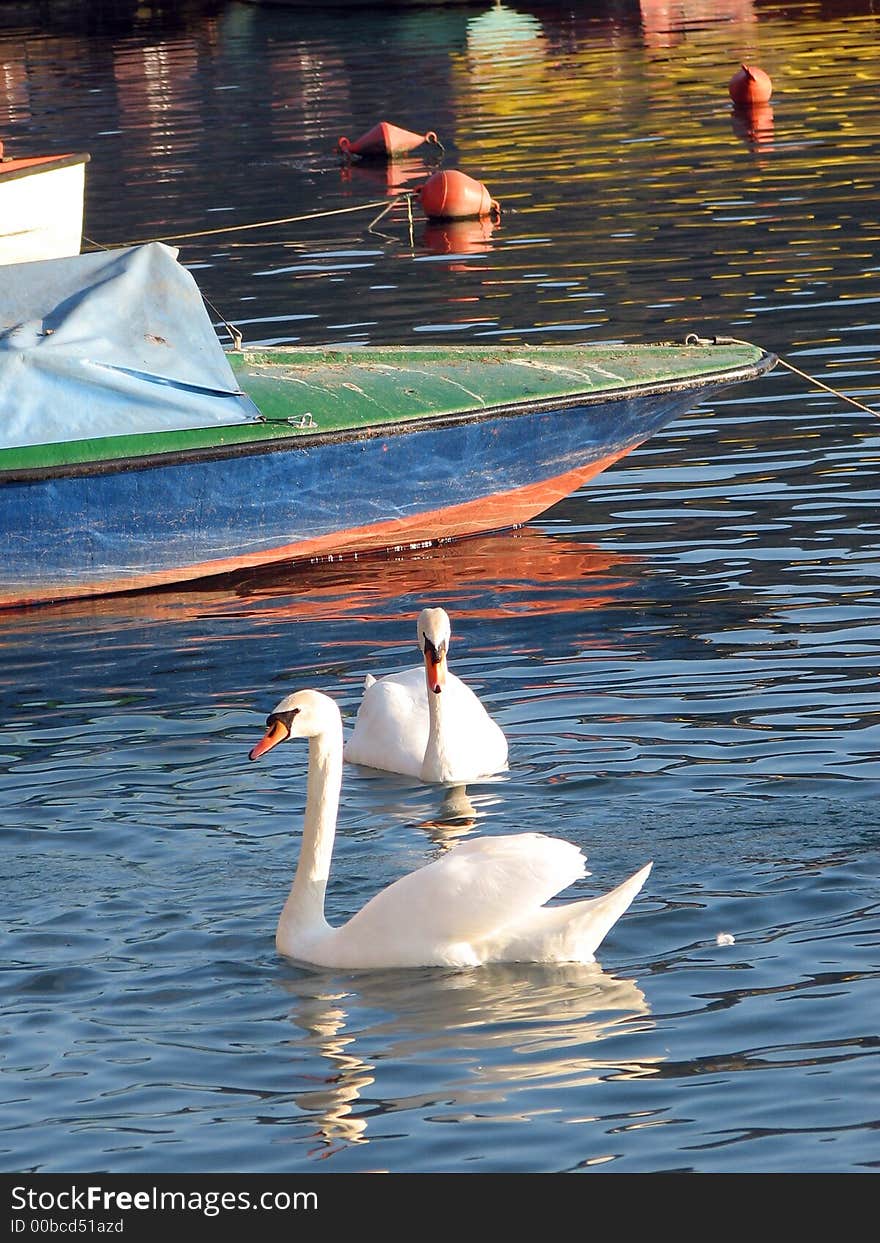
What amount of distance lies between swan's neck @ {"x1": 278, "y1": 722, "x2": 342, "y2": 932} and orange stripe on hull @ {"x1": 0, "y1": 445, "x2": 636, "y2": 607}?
189 inches

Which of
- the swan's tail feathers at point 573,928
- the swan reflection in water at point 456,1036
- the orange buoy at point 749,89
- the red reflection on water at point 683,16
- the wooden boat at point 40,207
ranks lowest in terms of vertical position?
the swan reflection in water at point 456,1036

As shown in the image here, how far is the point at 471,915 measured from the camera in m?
7.00

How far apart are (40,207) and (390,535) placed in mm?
4130

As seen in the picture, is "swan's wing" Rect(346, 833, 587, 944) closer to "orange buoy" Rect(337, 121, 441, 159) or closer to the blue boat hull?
the blue boat hull

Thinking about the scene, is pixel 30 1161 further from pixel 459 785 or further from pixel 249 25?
pixel 249 25

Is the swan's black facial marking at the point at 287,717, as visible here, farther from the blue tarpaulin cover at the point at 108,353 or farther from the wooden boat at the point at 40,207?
the wooden boat at the point at 40,207

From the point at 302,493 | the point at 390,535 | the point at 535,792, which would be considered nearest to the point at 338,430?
the point at 302,493

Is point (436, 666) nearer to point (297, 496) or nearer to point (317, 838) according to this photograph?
point (317, 838)

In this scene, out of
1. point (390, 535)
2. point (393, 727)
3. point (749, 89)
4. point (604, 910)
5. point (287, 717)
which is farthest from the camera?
point (749, 89)

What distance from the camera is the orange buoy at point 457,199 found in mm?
24234

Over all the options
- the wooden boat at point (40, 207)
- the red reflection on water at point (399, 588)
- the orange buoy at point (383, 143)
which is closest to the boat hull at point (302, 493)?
the red reflection on water at point (399, 588)

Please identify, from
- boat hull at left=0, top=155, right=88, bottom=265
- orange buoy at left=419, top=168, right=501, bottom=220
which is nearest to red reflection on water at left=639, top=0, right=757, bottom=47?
orange buoy at left=419, top=168, right=501, bottom=220

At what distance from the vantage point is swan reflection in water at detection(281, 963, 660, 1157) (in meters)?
6.29

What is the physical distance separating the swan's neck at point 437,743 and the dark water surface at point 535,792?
0.18 meters
